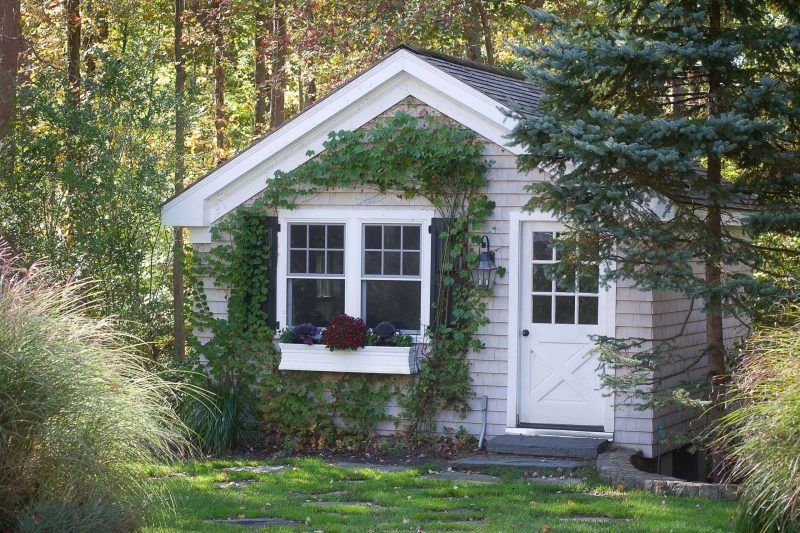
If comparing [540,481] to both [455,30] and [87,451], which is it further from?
[455,30]

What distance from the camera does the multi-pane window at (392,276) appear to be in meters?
10.6

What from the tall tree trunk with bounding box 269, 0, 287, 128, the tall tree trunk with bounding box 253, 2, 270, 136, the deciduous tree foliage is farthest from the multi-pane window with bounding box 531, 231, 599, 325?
the tall tree trunk with bounding box 253, 2, 270, 136

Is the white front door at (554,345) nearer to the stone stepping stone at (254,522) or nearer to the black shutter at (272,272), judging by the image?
the black shutter at (272,272)

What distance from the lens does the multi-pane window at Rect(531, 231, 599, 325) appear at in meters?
9.97

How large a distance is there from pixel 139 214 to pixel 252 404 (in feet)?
9.91

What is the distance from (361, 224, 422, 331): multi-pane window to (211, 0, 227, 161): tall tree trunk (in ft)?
31.1

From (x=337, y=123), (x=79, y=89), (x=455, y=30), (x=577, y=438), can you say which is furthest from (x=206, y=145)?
(x=577, y=438)

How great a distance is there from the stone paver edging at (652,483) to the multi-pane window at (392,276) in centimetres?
261

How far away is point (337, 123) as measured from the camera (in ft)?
35.4

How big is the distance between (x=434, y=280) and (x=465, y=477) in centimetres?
230

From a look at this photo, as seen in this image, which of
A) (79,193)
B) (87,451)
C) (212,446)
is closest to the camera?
(87,451)

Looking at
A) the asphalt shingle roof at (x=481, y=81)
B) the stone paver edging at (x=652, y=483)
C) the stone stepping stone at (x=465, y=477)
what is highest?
the asphalt shingle roof at (x=481, y=81)

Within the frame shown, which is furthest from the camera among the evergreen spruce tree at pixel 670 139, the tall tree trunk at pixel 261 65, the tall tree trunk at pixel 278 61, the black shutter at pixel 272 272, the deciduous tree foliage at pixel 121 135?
the tall tree trunk at pixel 261 65

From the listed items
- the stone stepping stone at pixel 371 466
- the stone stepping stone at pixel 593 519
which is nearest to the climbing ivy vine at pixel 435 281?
the stone stepping stone at pixel 371 466
